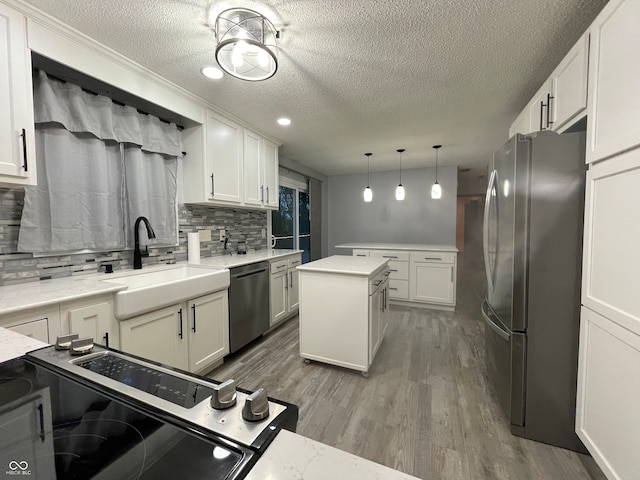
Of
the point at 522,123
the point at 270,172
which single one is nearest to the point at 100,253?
the point at 270,172

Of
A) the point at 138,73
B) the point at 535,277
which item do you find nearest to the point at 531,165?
the point at 535,277

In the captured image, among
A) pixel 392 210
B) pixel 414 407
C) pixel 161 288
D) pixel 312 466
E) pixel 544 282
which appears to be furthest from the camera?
pixel 392 210

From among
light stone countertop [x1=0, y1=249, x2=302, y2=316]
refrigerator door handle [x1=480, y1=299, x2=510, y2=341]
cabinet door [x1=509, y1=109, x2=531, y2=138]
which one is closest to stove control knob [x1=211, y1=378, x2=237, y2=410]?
light stone countertop [x1=0, y1=249, x2=302, y2=316]

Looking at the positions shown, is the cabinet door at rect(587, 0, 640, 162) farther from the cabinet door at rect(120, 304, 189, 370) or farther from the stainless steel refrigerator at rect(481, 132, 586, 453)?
the cabinet door at rect(120, 304, 189, 370)

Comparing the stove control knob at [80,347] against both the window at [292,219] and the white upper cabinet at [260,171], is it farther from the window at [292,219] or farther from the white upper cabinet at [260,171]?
the window at [292,219]

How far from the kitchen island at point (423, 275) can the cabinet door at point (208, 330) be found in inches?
104

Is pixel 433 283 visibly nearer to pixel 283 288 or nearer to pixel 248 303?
pixel 283 288

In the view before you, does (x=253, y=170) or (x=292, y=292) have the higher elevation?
(x=253, y=170)

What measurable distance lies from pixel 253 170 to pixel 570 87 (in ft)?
8.82

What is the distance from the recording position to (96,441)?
0.46 metres

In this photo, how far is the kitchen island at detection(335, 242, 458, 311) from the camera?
12.7 feet

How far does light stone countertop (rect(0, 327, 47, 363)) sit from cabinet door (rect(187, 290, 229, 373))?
3.71ft

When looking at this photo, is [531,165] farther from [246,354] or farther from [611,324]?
[246,354]

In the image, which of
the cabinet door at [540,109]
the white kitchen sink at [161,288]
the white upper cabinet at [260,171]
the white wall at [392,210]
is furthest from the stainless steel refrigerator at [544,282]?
the white wall at [392,210]
